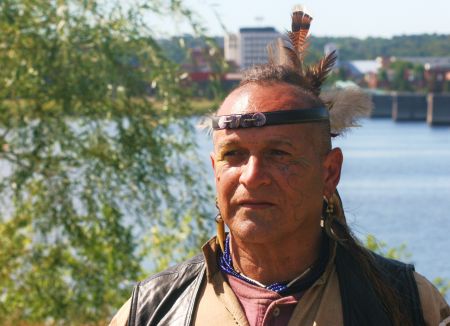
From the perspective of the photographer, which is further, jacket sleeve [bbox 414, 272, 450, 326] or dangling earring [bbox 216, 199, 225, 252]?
dangling earring [bbox 216, 199, 225, 252]

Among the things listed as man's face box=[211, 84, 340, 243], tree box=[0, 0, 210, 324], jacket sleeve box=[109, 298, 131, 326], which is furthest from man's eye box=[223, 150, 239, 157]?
tree box=[0, 0, 210, 324]

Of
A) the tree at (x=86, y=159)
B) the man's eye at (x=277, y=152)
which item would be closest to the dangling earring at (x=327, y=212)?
the man's eye at (x=277, y=152)

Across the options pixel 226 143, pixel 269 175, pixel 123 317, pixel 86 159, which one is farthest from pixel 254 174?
pixel 86 159

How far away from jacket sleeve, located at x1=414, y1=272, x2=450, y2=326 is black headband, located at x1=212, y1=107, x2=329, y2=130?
0.51m

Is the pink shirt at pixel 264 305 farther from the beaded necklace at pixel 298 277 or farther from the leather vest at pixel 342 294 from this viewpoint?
the leather vest at pixel 342 294

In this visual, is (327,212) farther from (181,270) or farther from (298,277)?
(181,270)

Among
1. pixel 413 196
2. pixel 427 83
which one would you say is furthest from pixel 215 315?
pixel 427 83

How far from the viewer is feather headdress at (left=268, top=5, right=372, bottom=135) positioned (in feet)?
9.46

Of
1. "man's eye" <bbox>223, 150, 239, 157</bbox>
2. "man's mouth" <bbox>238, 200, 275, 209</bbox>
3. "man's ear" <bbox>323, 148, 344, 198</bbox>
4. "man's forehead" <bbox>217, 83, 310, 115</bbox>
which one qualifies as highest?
"man's forehead" <bbox>217, 83, 310, 115</bbox>

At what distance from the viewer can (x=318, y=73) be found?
9.46 ft

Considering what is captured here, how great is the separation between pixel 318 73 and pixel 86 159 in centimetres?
443

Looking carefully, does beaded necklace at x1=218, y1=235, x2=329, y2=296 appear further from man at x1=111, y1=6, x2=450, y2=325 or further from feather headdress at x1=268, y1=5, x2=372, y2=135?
feather headdress at x1=268, y1=5, x2=372, y2=135

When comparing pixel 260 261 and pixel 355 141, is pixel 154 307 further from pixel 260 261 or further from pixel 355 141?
pixel 355 141

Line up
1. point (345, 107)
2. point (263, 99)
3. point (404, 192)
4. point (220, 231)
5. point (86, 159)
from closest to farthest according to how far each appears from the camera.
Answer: point (263, 99), point (220, 231), point (345, 107), point (86, 159), point (404, 192)
